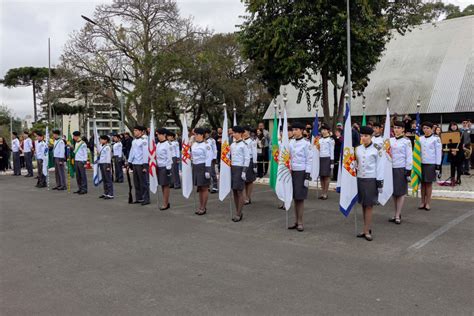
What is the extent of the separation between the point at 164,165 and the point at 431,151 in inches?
235

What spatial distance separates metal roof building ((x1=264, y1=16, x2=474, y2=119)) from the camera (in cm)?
2431

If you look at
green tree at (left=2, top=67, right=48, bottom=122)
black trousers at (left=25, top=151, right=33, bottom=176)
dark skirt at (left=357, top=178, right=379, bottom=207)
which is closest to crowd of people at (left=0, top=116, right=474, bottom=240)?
dark skirt at (left=357, top=178, right=379, bottom=207)

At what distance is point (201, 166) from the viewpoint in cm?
925

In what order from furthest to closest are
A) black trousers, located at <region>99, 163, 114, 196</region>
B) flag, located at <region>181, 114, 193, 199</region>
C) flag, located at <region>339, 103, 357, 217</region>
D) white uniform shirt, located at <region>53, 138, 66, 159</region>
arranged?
white uniform shirt, located at <region>53, 138, 66, 159</region> → black trousers, located at <region>99, 163, 114, 196</region> → flag, located at <region>181, 114, 193, 199</region> → flag, located at <region>339, 103, 357, 217</region>

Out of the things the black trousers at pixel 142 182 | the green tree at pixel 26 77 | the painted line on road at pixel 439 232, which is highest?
the green tree at pixel 26 77

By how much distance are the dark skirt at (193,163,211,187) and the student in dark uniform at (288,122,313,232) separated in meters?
2.17

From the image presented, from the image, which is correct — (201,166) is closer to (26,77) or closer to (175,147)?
(175,147)

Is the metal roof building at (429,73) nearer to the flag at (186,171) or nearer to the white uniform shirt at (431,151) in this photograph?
the white uniform shirt at (431,151)

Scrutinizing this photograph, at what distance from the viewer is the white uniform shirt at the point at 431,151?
9.08m

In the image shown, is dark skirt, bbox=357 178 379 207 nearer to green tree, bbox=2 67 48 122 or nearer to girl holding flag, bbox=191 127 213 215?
girl holding flag, bbox=191 127 213 215

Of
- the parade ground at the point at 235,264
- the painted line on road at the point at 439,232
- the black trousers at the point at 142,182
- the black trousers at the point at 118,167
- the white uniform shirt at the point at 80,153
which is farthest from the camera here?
the black trousers at the point at 118,167

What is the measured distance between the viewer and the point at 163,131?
10461 mm

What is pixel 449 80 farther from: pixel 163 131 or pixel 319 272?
pixel 319 272

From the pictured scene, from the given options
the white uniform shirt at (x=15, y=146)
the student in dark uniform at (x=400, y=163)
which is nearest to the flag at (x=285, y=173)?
the student in dark uniform at (x=400, y=163)
